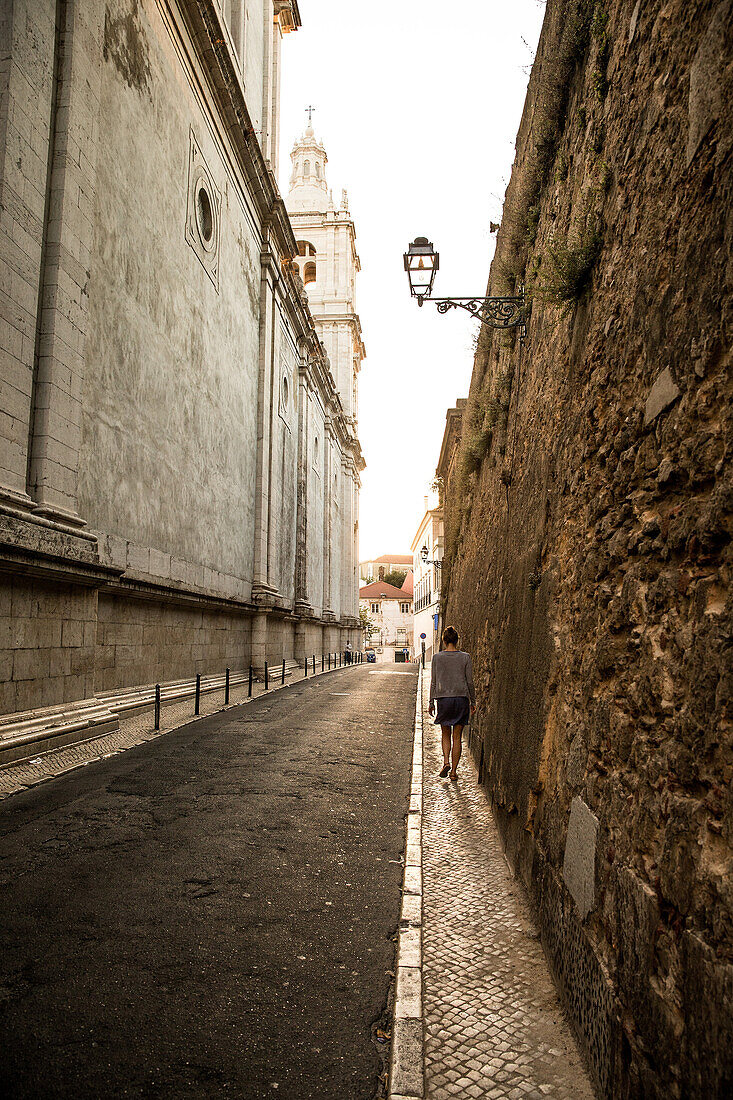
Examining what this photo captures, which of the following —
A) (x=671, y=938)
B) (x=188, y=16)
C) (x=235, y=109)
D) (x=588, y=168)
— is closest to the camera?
(x=671, y=938)

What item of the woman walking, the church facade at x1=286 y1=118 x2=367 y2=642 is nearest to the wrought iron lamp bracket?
the woman walking

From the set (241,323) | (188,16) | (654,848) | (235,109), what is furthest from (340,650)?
(654,848)

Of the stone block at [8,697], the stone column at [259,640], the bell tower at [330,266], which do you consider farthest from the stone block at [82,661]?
the bell tower at [330,266]

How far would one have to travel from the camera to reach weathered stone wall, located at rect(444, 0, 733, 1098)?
188 cm

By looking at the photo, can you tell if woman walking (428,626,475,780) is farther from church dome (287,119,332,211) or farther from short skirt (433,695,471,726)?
church dome (287,119,332,211)

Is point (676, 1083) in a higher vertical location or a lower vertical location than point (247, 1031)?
higher

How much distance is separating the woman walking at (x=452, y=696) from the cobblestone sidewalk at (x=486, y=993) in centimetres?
227

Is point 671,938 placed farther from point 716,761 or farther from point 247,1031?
point 247,1031

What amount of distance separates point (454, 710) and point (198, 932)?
14.2 ft

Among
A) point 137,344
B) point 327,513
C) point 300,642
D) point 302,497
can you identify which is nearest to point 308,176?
point 327,513

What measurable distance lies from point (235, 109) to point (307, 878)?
20.5m

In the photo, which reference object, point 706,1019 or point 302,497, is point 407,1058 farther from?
point 302,497

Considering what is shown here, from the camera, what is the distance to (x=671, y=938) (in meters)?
1.95

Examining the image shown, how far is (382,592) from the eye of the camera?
3981 inches
